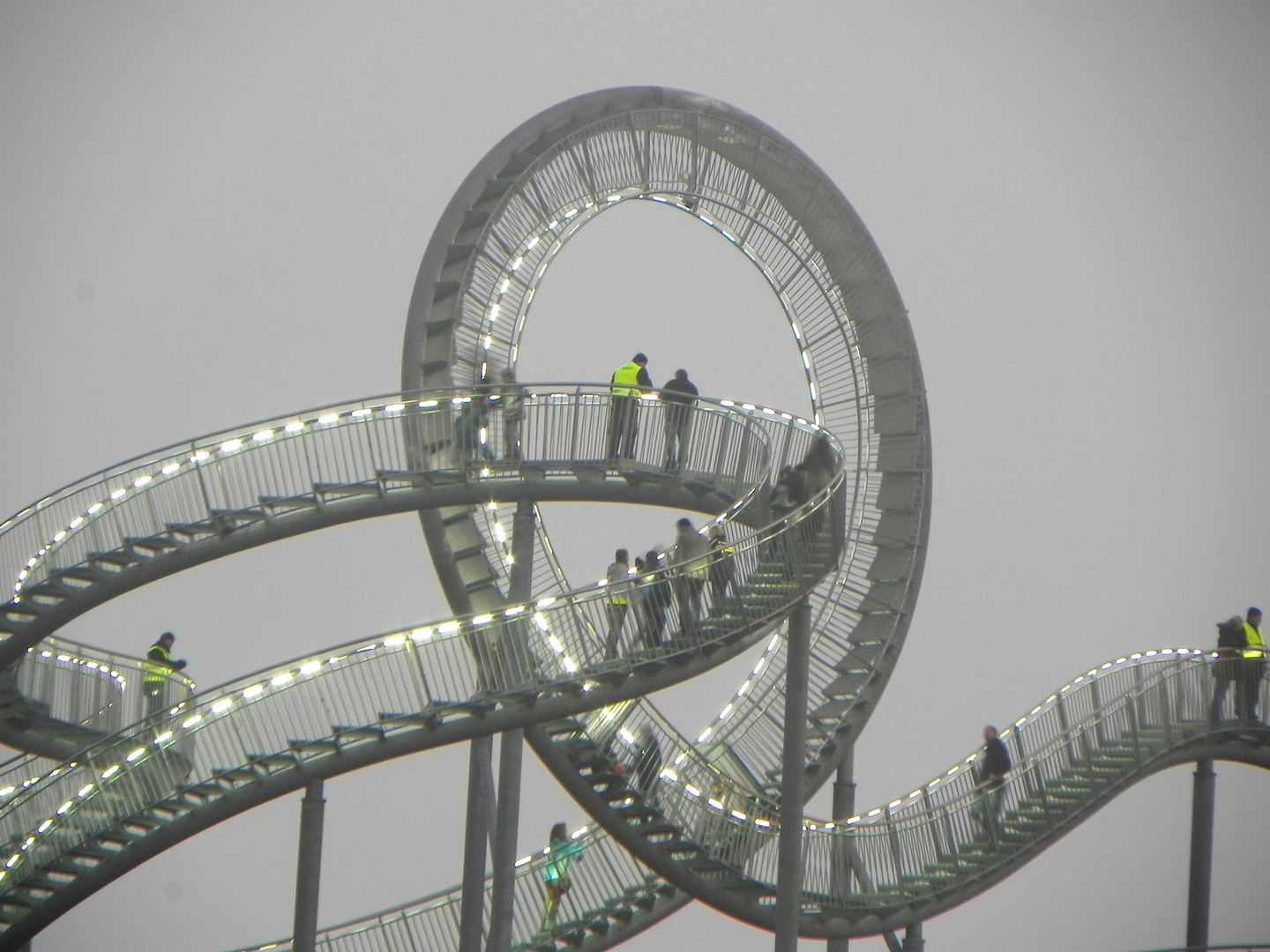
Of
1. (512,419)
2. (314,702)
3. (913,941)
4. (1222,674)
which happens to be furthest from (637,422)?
(1222,674)

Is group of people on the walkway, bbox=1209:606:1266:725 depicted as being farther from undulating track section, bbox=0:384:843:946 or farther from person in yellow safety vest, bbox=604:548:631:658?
person in yellow safety vest, bbox=604:548:631:658

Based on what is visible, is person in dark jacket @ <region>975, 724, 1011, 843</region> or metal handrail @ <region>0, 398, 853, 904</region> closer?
metal handrail @ <region>0, 398, 853, 904</region>

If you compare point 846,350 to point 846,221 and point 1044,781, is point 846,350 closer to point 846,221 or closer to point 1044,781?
point 846,221

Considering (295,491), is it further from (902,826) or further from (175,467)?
(902,826)

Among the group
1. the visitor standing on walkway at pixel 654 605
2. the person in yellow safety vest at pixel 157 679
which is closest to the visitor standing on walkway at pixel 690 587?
the visitor standing on walkway at pixel 654 605

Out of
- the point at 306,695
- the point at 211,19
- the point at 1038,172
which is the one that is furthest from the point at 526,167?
the point at 1038,172

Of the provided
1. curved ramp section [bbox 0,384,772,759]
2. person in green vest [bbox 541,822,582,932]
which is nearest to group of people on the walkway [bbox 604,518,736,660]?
curved ramp section [bbox 0,384,772,759]
